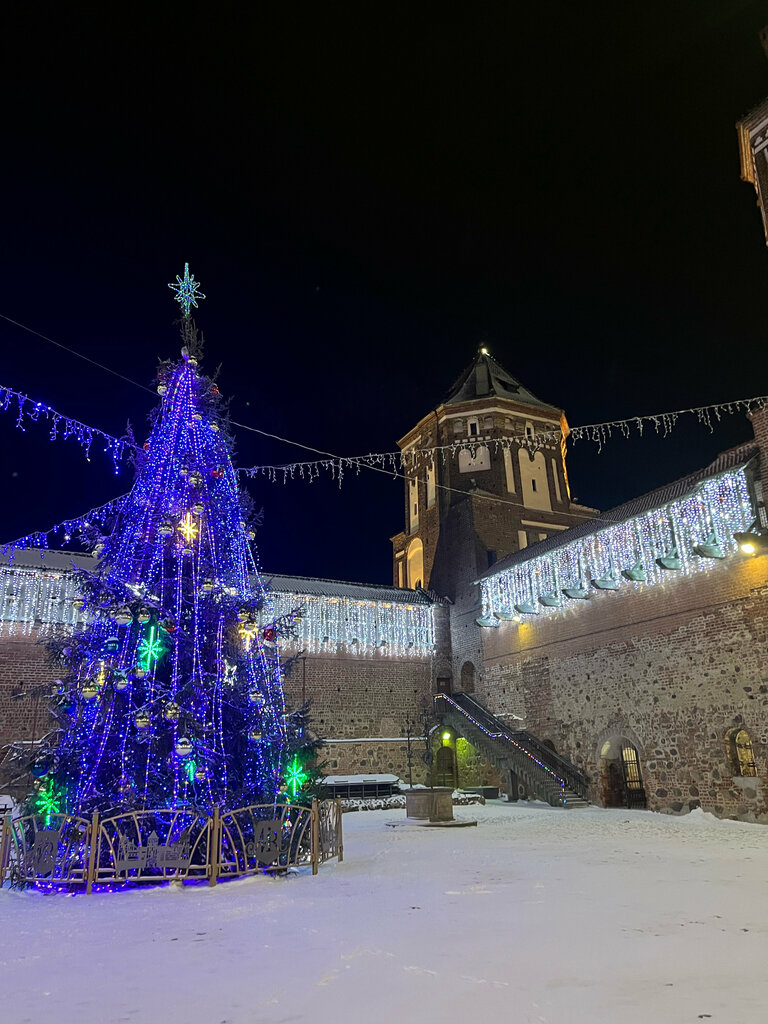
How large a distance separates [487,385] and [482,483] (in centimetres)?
543

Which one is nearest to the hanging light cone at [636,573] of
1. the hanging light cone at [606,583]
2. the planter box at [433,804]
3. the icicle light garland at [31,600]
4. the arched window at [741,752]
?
the hanging light cone at [606,583]

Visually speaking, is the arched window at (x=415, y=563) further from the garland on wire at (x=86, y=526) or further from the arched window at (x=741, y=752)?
the garland on wire at (x=86, y=526)

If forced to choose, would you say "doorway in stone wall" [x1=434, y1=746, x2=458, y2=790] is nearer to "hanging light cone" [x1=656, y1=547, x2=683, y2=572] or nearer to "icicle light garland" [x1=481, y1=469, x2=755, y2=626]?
"icicle light garland" [x1=481, y1=469, x2=755, y2=626]

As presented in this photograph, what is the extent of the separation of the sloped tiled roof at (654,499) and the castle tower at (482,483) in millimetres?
4736

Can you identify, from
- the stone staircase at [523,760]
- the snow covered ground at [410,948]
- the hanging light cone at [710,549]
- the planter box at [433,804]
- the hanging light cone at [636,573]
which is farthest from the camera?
the stone staircase at [523,760]

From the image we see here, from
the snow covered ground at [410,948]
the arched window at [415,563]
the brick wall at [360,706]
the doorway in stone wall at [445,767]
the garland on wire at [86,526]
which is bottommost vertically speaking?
the doorway in stone wall at [445,767]

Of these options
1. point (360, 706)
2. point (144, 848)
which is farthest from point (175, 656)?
point (360, 706)

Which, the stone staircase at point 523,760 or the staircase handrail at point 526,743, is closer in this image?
the stone staircase at point 523,760

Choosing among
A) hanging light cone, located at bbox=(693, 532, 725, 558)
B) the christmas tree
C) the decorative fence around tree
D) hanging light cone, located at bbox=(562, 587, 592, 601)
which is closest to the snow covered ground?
the decorative fence around tree

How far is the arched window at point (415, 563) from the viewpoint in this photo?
105ft

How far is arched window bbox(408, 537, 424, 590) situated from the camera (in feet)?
105

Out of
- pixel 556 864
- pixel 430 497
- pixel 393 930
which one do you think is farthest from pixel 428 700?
pixel 393 930

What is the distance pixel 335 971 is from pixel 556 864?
16.6 feet

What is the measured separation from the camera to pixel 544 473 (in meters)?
30.9
